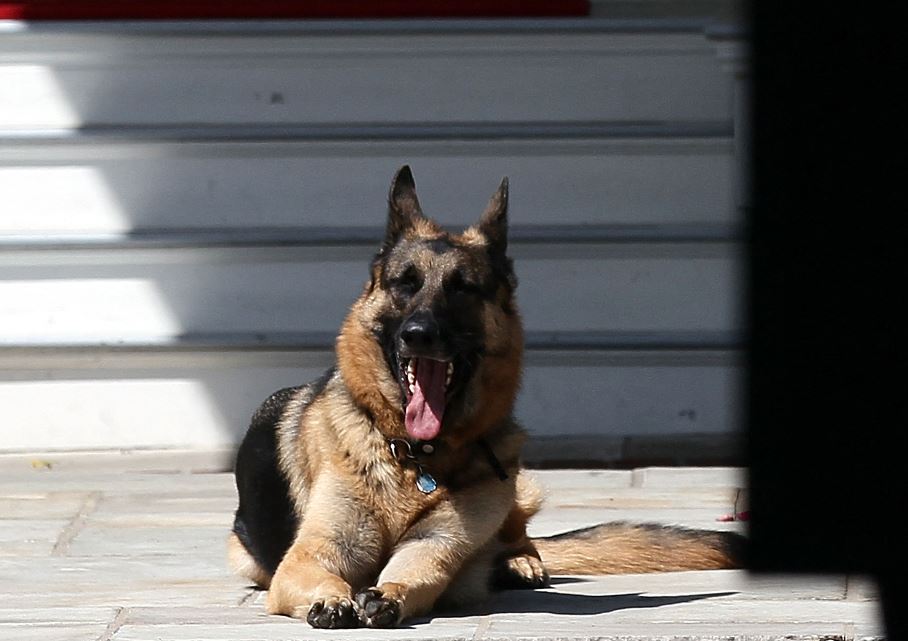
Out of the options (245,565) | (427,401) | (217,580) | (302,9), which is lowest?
(217,580)

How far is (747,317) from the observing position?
2285 mm

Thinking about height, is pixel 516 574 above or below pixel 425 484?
below

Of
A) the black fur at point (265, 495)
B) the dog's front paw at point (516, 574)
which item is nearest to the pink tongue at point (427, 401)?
the black fur at point (265, 495)

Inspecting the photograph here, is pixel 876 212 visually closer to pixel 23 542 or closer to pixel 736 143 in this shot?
pixel 23 542

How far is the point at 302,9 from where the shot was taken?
876 cm

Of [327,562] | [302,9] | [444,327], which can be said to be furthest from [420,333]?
[302,9]

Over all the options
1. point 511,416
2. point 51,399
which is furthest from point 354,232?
point 511,416

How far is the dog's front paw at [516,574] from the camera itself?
5656 mm

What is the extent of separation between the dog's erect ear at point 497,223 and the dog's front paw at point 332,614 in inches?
50.8

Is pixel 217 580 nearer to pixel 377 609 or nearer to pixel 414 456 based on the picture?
pixel 414 456

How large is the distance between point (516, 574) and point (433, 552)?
605 millimetres

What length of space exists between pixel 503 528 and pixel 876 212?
11.7 ft

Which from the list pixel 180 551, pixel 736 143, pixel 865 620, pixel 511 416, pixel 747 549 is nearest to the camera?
pixel 747 549

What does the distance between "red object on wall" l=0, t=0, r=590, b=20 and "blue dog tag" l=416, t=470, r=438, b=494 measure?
400 centimetres
